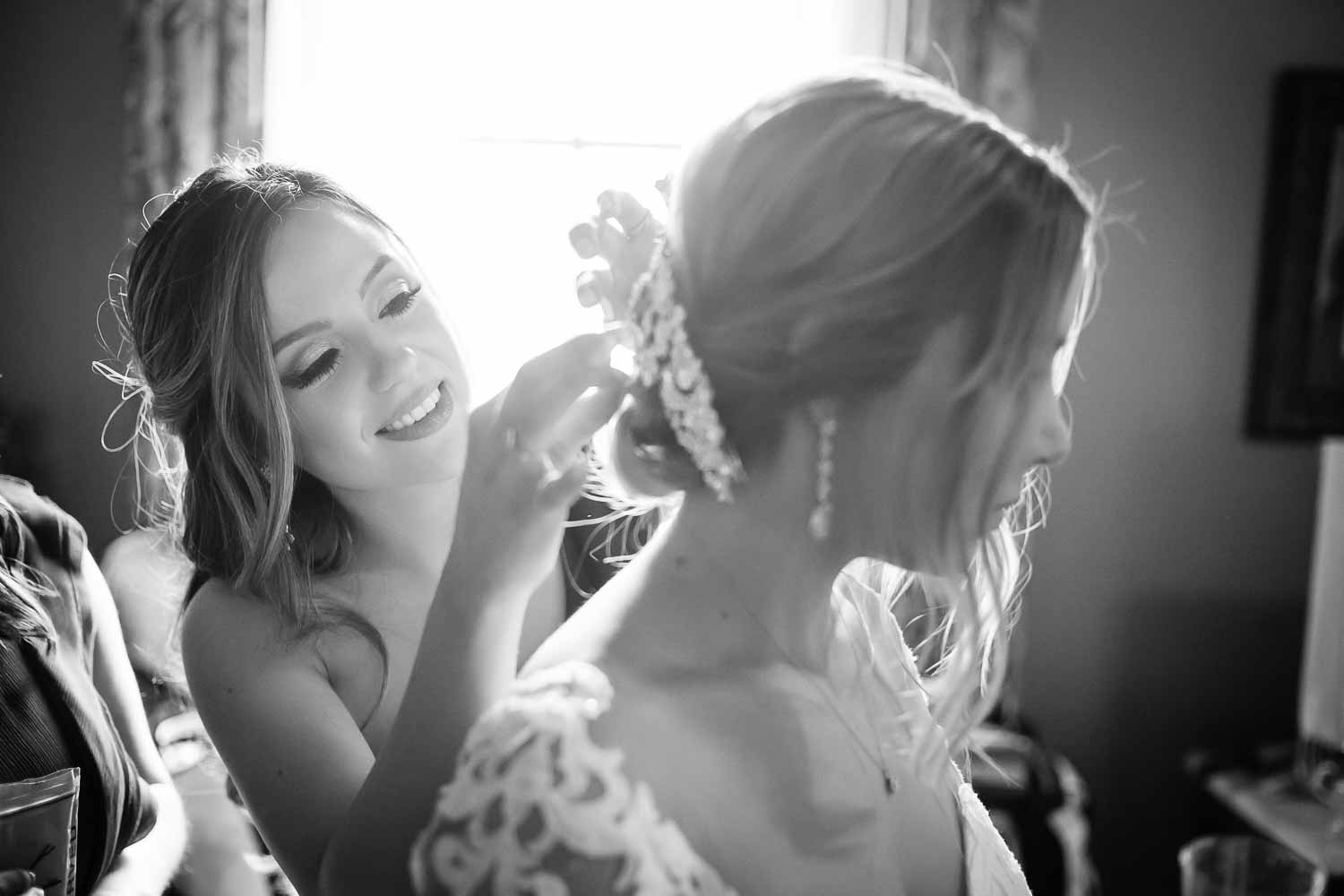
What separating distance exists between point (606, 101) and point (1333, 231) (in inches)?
84.9

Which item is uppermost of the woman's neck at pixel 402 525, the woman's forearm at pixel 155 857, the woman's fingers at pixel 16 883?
the woman's neck at pixel 402 525

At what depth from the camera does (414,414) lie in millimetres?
1157

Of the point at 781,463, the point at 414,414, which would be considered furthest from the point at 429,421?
the point at 781,463

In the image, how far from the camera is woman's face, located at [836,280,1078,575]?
0.73m

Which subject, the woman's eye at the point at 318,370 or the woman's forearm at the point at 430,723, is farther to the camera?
the woman's eye at the point at 318,370

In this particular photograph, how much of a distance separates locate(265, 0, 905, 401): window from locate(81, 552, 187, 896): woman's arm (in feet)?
5.62

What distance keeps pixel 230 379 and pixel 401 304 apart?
21 centimetres

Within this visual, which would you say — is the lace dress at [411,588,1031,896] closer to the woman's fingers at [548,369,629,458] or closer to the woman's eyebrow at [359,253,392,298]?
the woman's fingers at [548,369,629,458]

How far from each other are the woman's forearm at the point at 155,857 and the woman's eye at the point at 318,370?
2.38 feet

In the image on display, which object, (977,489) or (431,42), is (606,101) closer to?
(431,42)

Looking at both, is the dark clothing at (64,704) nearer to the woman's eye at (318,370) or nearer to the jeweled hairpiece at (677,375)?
the woman's eye at (318,370)

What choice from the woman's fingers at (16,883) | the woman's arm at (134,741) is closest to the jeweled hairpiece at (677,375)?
the woman's fingers at (16,883)

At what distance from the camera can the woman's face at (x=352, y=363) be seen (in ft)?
3.73

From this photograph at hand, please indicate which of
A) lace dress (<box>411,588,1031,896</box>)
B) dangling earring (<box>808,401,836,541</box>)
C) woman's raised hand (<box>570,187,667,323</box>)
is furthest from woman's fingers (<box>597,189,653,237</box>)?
lace dress (<box>411,588,1031,896</box>)
